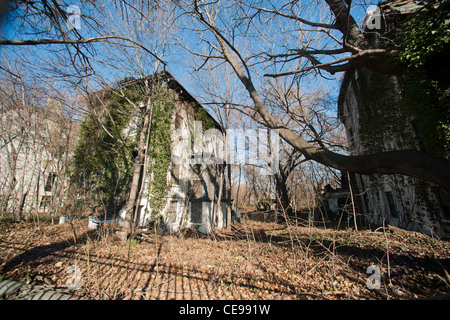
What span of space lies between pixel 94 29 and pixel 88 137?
9.29 m

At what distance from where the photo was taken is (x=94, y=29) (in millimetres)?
3736

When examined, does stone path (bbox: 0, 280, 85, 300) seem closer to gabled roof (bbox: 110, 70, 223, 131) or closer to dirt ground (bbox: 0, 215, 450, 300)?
dirt ground (bbox: 0, 215, 450, 300)

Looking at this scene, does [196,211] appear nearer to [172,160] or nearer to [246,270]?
[172,160]

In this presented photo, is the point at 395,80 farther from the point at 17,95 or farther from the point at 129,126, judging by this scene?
the point at 17,95

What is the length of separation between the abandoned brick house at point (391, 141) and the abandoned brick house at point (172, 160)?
8.25m

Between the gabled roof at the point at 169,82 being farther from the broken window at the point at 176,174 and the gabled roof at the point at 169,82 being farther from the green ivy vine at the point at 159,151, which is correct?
the broken window at the point at 176,174

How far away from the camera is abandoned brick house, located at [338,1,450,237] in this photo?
22.4 ft

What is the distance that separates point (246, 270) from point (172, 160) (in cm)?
773

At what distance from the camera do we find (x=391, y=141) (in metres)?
8.80

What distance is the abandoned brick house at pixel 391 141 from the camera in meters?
6.82

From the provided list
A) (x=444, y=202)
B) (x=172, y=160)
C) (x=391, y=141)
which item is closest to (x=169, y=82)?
(x=172, y=160)

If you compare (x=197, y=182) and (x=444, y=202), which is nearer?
(x=444, y=202)

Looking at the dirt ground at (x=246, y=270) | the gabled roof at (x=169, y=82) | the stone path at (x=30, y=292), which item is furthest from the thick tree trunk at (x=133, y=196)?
the stone path at (x=30, y=292)
